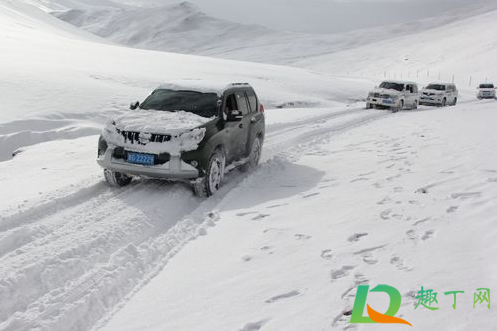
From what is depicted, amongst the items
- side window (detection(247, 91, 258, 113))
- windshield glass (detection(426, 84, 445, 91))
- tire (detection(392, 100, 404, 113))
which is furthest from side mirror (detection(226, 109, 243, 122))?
windshield glass (detection(426, 84, 445, 91))

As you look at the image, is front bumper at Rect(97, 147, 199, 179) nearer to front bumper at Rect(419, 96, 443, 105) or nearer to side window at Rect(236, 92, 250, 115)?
side window at Rect(236, 92, 250, 115)

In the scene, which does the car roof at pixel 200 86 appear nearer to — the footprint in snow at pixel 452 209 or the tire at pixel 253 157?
the tire at pixel 253 157

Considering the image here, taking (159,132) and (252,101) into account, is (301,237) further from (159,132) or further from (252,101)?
(252,101)

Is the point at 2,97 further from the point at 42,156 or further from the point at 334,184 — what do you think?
the point at 334,184

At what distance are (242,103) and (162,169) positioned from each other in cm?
280

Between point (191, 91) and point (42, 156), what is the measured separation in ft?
13.2

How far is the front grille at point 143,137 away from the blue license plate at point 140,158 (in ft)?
0.64

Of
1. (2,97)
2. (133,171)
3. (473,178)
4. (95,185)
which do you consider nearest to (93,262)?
(133,171)

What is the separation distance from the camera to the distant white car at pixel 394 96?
22.2 meters

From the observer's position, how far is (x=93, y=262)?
488cm

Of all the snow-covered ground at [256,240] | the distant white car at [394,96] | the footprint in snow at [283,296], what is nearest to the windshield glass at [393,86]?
the distant white car at [394,96]

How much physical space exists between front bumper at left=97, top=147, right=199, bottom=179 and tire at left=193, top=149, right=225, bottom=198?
0.64 feet

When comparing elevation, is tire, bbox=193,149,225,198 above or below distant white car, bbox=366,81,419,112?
below

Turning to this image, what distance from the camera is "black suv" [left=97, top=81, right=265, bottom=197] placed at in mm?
7055
